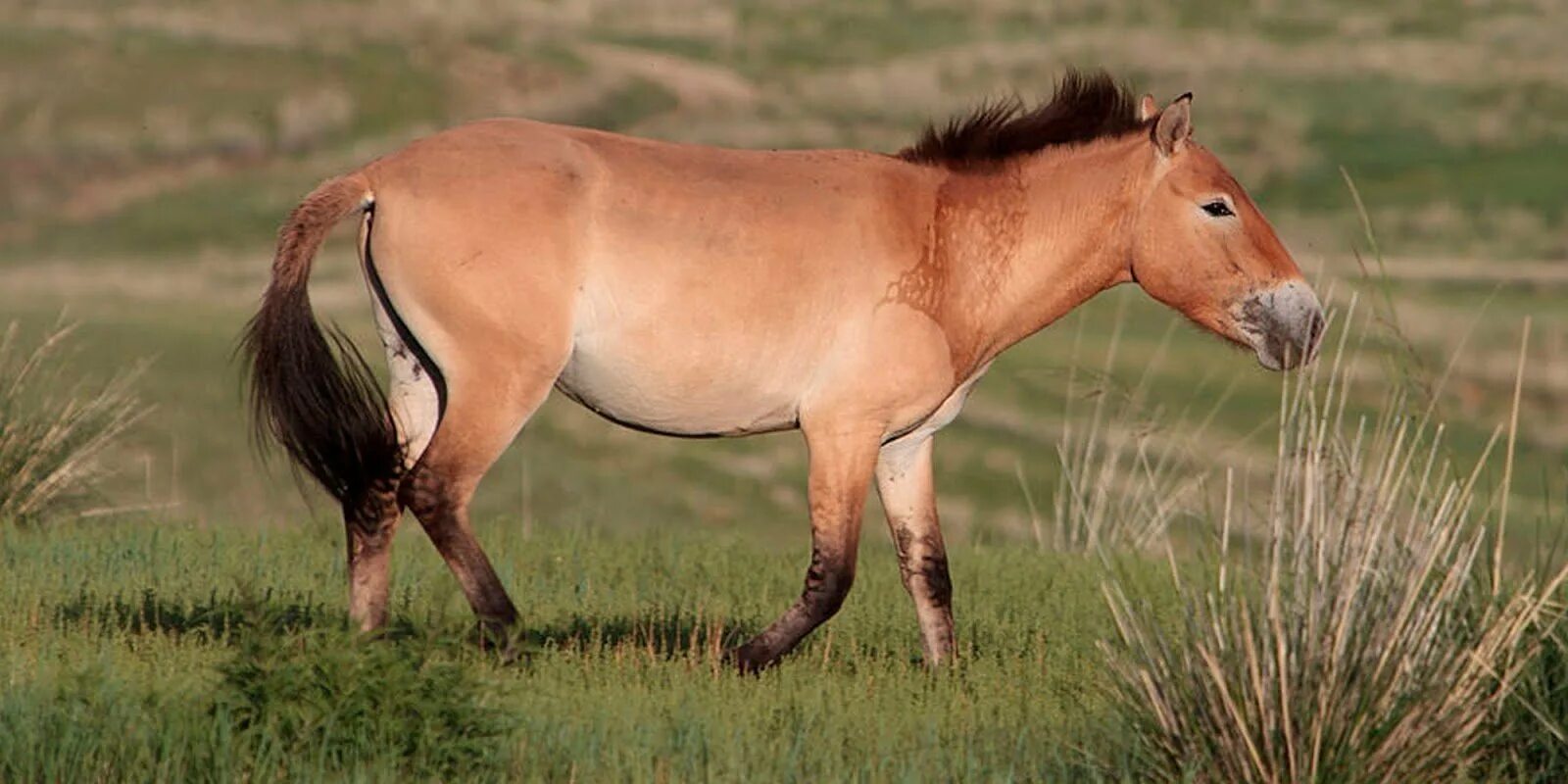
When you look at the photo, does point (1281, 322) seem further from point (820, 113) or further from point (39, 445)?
point (820, 113)

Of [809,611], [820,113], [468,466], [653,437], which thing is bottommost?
[653,437]

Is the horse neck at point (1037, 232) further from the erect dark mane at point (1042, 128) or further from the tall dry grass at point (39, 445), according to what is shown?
the tall dry grass at point (39, 445)

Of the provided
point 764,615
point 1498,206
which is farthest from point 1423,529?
point 1498,206

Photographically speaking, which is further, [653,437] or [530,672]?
[653,437]

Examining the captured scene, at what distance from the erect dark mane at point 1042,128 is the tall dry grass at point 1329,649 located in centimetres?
307

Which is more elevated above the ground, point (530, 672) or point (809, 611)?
point (809, 611)

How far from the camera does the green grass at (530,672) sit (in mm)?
7434

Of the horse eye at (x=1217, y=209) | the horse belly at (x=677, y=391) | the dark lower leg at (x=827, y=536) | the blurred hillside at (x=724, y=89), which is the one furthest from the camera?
the blurred hillside at (x=724, y=89)

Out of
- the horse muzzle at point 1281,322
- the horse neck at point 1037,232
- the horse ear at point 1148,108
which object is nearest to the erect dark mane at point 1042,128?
the horse neck at point 1037,232

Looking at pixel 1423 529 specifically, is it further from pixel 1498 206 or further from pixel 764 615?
pixel 1498 206

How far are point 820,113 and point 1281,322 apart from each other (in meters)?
64.9

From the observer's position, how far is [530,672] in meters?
9.31

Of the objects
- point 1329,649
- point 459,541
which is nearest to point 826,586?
point 459,541

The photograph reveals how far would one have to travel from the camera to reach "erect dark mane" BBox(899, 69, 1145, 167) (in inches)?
407
